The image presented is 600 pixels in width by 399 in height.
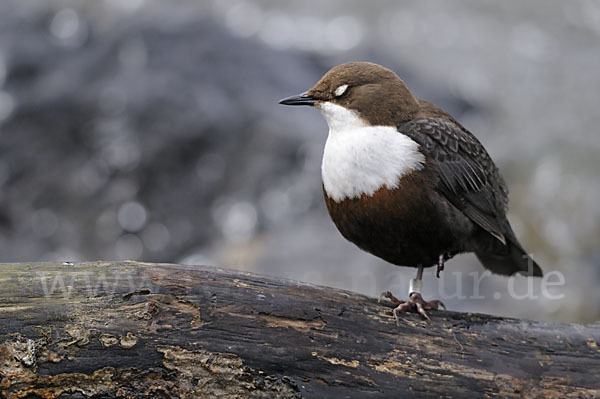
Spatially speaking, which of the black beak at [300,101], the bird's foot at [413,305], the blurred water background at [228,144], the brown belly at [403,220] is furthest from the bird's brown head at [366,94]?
the blurred water background at [228,144]

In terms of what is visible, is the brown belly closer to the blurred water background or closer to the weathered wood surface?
the weathered wood surface

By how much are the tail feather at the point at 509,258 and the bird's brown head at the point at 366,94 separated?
895mm

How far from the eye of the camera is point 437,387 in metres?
2.59

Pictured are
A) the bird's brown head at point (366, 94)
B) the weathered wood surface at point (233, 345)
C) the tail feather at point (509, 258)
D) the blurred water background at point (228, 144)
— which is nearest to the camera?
the weathered wood surface at point (233, 345)

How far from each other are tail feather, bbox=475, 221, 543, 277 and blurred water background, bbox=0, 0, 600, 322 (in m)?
1.94

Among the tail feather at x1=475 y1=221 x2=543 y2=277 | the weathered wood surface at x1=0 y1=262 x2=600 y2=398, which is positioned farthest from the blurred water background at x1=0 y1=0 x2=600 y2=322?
the weathered wood surface at x1=0 y1=262 x2=600 y2=398

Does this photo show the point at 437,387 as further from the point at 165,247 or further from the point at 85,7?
the point at 85,7

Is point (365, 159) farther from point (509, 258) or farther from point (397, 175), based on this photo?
point (509, 258)

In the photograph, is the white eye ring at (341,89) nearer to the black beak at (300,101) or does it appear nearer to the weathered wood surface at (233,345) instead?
the black beak at (300,101)

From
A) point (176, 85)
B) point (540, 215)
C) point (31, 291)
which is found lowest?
point (31, 291)

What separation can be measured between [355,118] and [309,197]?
395 centimetres

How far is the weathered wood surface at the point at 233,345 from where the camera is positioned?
2326 millimetres

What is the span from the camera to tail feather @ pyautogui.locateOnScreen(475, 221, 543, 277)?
3.55m

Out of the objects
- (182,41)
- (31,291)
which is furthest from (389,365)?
(182,41)
